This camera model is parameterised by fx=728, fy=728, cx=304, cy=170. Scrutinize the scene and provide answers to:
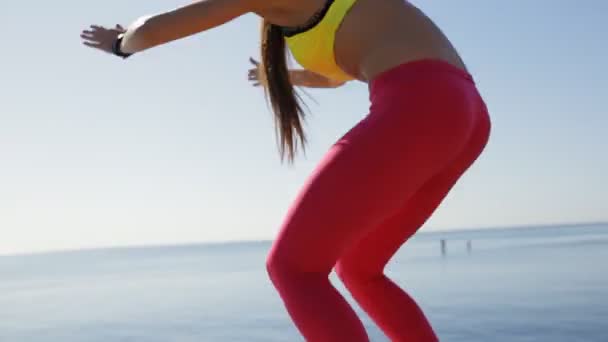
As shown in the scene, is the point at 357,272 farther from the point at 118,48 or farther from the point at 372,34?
the point at 118,48

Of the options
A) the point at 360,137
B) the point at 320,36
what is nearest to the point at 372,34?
the point at 320,36

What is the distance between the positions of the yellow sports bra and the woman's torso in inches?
0.5

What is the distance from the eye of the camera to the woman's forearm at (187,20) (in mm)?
1592

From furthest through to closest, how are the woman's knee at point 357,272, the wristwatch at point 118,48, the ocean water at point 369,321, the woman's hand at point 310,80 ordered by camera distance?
the ocean water at point 369,321 < the woman's hand at point 310,80 < the woman's knee at point 357,272 < the wristwatch at point 118,48

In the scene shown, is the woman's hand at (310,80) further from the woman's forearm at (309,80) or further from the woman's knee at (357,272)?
the woman's knee at (357,272)

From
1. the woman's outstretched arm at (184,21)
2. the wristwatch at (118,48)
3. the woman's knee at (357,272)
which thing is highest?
Answer: the woman's outstretched arm at (184,21)

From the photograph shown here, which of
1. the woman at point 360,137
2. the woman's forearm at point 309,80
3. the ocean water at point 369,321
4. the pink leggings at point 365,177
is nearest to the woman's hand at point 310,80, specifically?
the woman's forearm at point 309,80

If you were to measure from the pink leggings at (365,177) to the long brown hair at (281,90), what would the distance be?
0.27 meters

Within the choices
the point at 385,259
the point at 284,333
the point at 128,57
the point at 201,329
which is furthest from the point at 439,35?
the point at 201,329

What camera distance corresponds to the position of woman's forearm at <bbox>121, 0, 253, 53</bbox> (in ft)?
5.22

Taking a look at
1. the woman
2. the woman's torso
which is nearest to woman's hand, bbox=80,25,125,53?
the woman

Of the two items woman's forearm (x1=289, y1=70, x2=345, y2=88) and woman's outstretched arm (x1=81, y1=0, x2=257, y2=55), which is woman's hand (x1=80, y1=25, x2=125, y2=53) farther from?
woman's forearm (x1=289, y1=70, x2=345, y2=88)

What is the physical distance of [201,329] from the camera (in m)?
10.9

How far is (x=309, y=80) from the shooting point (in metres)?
2.11
